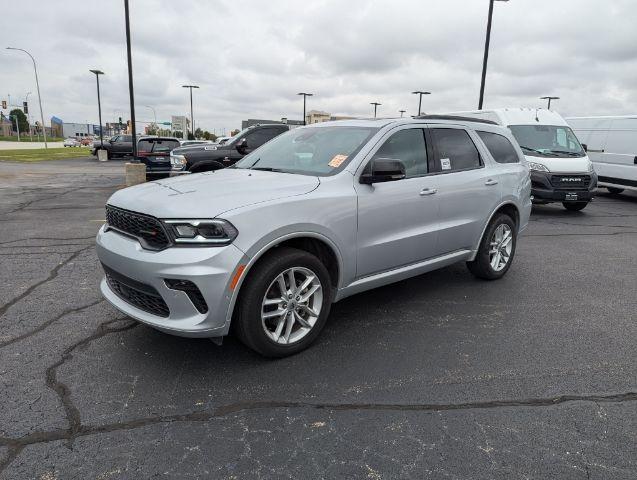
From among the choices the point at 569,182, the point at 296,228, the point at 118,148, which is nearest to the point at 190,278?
the point at 296,228

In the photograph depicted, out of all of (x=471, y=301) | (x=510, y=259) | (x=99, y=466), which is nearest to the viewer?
(x=99, y=466)

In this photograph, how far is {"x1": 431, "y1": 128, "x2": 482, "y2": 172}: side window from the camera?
4.67 metres

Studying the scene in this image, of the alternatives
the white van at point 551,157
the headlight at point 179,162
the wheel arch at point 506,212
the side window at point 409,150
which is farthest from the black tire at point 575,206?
the headlight at point 179,162

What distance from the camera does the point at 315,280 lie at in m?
3.53

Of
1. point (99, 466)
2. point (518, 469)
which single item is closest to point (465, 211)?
point (518, 469)

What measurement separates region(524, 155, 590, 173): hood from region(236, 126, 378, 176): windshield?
305 inches

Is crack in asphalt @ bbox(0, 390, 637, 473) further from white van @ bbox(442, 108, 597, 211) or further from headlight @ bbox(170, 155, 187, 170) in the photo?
headlight @ bbox(170, 155, 187, 170)

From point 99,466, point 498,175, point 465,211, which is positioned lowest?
point 99,466

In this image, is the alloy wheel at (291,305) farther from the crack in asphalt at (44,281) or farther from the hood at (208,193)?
the crack in asphalt at (44,281)

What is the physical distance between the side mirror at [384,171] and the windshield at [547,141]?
28.3ft

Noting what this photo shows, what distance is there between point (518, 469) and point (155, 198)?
108 inches

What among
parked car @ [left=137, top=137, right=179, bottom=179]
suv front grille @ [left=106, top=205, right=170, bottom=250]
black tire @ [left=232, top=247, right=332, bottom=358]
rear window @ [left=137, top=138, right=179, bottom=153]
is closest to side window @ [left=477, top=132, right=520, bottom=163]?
black tire @ [left=232, top=247, right=332, bottom=358]

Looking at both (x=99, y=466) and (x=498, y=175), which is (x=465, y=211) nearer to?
(x=498, y=175)

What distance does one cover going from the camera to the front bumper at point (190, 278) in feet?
9.65
